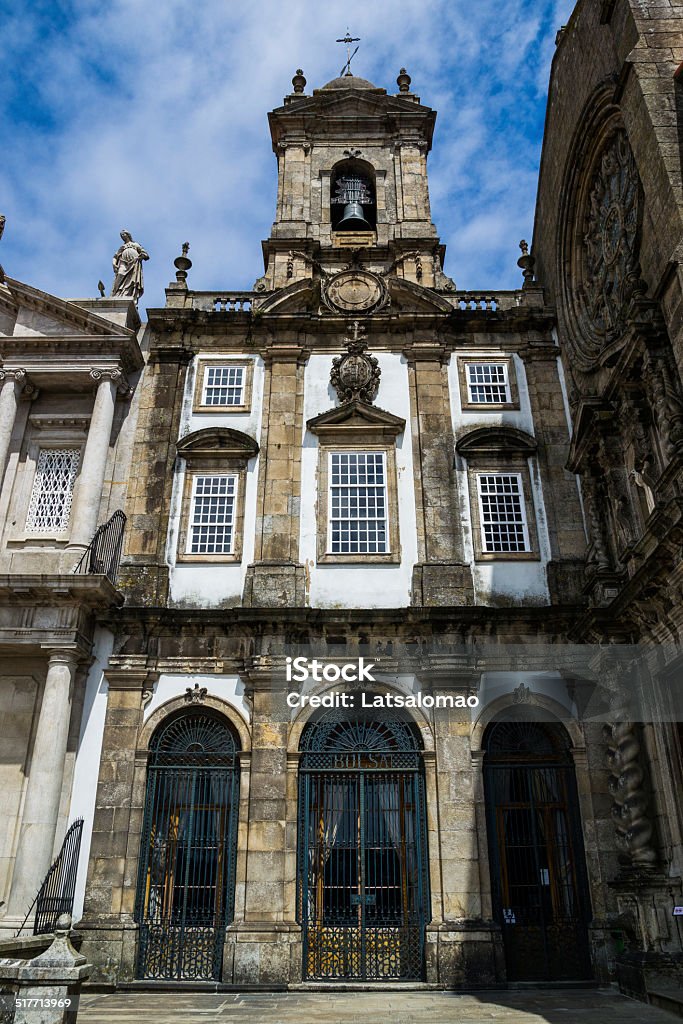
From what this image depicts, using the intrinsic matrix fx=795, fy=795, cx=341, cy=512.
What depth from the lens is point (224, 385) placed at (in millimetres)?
16562

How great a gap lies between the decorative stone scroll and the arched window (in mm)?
3773

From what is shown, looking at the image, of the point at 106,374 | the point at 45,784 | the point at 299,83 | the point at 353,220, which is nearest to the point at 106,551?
the point at 106,374

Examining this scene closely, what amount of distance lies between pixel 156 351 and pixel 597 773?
11726 mm

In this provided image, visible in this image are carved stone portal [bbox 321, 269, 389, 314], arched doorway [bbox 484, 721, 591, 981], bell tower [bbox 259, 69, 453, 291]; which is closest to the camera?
arched doorway [bbox 484, 721, 591, 981]

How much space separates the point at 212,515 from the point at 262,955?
7.50 metres

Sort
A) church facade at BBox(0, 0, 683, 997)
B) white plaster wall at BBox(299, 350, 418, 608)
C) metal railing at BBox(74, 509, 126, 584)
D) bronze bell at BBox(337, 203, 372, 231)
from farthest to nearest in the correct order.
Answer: bronze bell at BBox(337, 203, 372, 231)
white plaster wall at BBox(299, 350, 418, 608)
metal railing at BBox(74, 509, 126, 584)
church facade at BBox(0, 0, 683, 997)

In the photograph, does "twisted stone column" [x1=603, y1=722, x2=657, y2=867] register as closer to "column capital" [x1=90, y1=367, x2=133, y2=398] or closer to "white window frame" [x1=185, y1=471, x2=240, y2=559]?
"white window frame" [x1=185, y1=471, x2=240, y2=559]

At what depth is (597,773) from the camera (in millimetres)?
13156

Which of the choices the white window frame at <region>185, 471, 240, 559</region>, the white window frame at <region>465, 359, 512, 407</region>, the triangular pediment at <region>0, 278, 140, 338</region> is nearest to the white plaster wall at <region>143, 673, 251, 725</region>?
the white window frame at <region>185, 471, 240, 559</region>

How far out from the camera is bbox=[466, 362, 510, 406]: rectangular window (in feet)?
54.1

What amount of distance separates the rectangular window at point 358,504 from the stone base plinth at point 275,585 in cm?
94

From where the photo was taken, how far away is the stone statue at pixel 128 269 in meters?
17.3

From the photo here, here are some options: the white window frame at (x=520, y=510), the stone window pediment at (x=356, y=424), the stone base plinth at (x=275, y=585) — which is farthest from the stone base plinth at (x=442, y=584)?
the stone window pediment at (x=356, y=424)

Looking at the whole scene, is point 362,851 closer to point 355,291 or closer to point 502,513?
point 502,513
